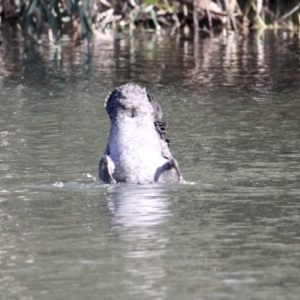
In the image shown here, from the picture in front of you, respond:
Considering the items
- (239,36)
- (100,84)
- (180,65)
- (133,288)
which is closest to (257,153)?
(133,288)

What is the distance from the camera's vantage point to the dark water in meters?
6.00

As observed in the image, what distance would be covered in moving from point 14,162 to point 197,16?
17.8 metres

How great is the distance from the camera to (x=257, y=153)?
10055 millimetres

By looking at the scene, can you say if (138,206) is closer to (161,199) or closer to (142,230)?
(161,199)

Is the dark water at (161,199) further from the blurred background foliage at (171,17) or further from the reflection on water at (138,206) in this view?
the blurred background foliage at (171,17)

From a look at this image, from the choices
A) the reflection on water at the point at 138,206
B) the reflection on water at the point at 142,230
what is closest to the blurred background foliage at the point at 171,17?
the reflection on water at the point at 138,206

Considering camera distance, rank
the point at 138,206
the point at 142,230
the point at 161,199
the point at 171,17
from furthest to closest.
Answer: the point at 171,17
the point at 161,199
the point at 138,206
the point at 142,230

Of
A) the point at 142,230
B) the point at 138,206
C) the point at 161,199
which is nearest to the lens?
the point at 142,230

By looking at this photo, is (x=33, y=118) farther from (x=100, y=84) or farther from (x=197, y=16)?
(x=197, y=16)

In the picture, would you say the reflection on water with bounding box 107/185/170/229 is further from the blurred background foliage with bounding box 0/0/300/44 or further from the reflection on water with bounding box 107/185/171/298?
the blurred background foliage with bounding box 0/0/300/44

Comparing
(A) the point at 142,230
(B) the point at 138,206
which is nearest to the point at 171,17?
(B) the point at 138,206

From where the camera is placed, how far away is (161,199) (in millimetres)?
7965

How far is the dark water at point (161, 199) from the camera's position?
6.00 metres

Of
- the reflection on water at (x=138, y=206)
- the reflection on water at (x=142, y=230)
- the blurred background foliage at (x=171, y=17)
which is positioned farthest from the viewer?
the blurred background foliage at (x=171, y=17)
